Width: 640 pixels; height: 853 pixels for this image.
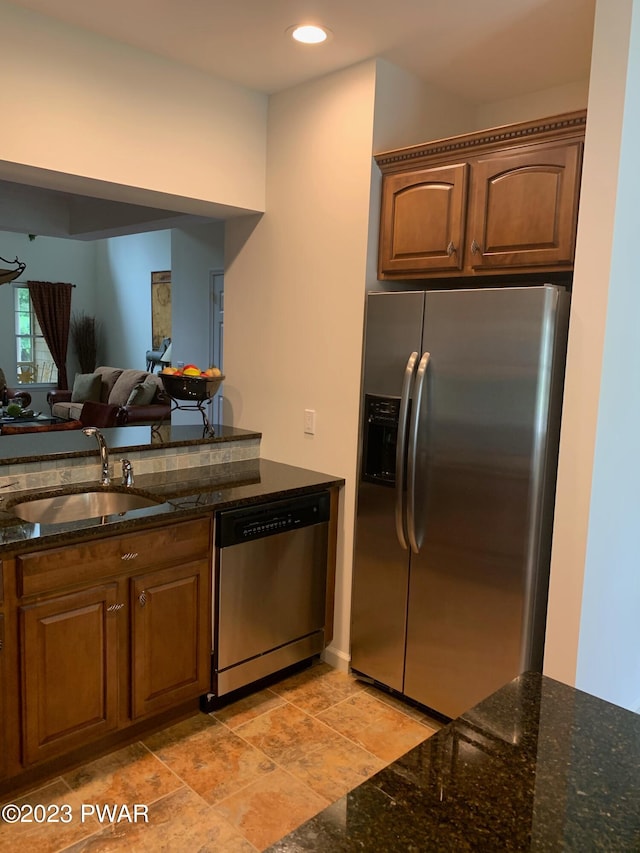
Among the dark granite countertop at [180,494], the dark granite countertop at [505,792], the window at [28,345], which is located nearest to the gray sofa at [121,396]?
the window at [28,345]

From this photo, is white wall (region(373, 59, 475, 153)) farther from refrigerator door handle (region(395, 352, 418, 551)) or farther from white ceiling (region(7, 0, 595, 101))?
refrigerator door handle (region(395, 352, 418, 551))

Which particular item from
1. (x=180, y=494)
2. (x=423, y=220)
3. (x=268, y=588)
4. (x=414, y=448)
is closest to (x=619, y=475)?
(x=414, y=448)

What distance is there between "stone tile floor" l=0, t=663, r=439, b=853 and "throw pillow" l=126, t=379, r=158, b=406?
16.3ft

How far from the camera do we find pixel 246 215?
3369mm

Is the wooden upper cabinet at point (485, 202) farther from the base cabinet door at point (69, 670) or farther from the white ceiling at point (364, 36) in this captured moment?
the base cabinet door at point (69, 670)

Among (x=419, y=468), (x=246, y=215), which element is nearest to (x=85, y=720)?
(x=419, y=468)

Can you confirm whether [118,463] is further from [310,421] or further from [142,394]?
[142,394]

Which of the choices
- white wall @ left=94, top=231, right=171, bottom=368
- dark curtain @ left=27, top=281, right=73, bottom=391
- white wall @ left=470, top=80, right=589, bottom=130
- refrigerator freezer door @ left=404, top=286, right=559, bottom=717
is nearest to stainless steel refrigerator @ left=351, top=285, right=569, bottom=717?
refrigerator freezer door @ left=404, top=286, right=559, bottom=717

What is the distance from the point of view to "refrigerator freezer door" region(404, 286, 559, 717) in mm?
2270

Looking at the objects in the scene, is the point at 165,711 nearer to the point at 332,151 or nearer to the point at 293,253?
the point at 293,253

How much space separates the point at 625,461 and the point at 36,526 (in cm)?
213

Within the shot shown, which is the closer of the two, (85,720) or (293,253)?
(85,720)

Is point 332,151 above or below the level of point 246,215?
above

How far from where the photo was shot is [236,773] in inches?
91.1
